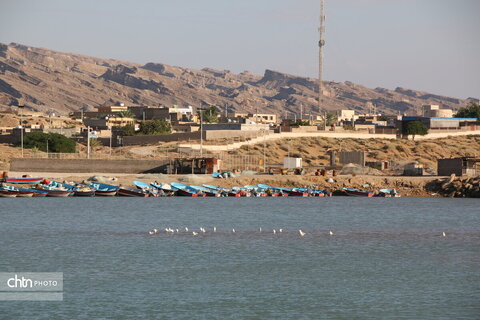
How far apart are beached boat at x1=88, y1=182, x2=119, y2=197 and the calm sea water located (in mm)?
12694

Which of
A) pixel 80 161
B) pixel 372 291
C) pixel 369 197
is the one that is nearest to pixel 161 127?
pixel 80 161

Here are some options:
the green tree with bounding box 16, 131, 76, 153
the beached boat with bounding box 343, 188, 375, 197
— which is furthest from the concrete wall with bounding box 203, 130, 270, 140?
the beached boat with bounding box 343, 188, 375, 197

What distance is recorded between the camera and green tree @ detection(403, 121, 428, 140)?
170 metres

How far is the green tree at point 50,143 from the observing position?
13212 cm

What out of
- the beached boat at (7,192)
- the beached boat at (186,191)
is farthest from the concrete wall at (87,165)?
the beached boat at (7,192)

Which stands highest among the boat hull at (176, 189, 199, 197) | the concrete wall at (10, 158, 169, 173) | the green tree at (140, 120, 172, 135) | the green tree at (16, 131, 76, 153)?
the green tree at (140, 120, 172, 135)

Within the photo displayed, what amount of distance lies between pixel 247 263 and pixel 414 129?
129 metres

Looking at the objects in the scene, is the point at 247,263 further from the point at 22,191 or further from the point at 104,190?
the point at 22,191

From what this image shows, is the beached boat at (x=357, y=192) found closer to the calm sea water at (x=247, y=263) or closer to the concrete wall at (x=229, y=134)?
the calm sea water at (x=247, y=263)

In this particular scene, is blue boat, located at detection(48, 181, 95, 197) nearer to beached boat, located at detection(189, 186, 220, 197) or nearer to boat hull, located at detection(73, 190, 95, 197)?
boat hull, located at detection(73, 190, 95, 197)

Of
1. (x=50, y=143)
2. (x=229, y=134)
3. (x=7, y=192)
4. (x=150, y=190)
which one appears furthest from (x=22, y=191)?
(x=229, y=134)

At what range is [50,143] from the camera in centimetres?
13312

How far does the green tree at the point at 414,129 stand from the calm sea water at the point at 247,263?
8986 centimetres

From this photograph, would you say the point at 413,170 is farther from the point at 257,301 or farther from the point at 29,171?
the point at 257,301
